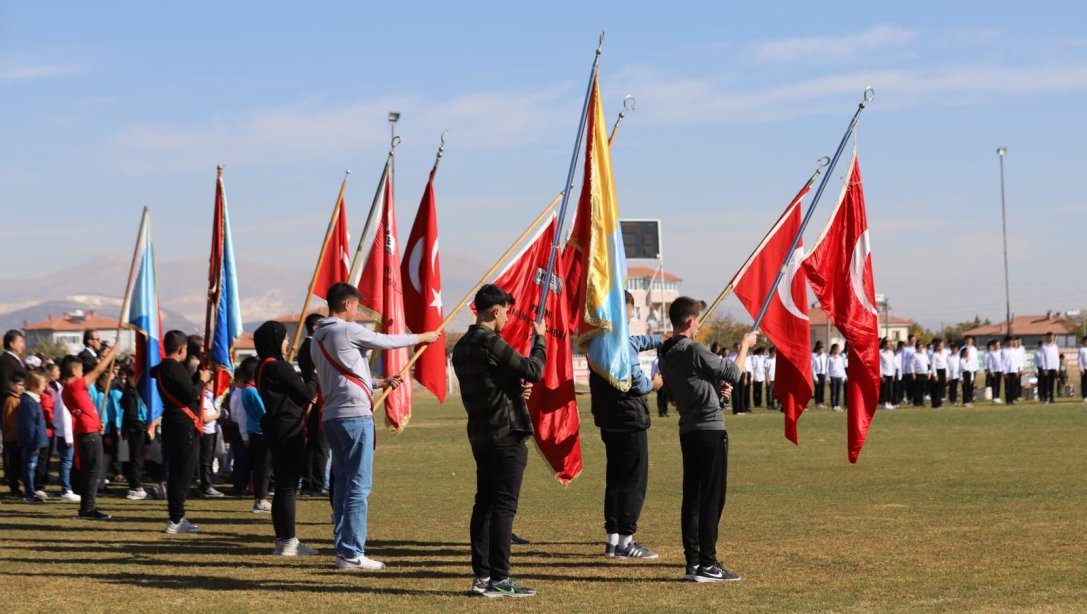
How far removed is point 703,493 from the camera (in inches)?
383

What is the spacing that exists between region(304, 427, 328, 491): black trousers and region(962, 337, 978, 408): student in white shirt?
2643 cm

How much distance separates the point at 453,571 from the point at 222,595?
1907 millimetres

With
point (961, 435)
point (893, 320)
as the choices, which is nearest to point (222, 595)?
point (961, 435)

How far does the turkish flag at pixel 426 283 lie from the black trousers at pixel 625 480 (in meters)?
3.57

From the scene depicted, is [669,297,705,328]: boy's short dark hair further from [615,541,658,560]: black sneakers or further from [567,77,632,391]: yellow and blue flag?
[615,541,658,560]: black sneakers

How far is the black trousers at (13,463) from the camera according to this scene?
17.6 metres

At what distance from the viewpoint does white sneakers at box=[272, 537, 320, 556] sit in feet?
37.4

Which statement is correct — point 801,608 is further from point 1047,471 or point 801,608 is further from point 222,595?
point 1047,471

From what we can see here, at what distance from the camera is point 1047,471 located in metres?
17.8

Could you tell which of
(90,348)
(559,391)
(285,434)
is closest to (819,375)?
(90,348)

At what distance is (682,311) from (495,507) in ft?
6.91

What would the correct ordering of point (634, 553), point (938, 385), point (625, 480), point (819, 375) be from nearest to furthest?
point (634, 553)
point (625, 480)
point (938, 385)
point (819, 375)

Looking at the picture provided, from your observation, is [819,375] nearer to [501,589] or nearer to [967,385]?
[967,385]

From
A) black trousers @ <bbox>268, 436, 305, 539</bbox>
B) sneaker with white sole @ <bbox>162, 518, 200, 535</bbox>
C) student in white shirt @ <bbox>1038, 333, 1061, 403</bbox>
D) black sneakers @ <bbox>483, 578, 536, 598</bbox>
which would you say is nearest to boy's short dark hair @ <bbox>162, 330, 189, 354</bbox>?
→ sneaker with white sole @ <bbox>162, 518, 200, 535</bbox>
